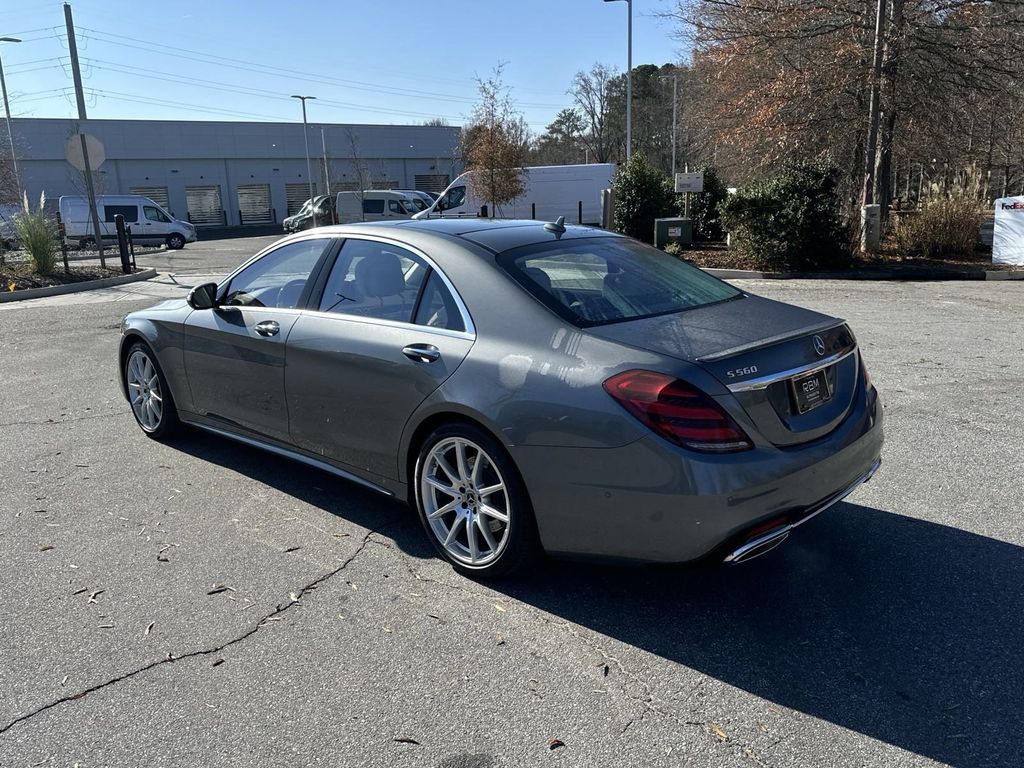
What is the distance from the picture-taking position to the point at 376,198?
104 feet

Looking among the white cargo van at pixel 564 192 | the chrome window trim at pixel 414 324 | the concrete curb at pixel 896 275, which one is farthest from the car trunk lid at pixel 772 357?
the white cargo van at pixel 564 192

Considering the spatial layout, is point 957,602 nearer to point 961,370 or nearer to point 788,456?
point 788,456

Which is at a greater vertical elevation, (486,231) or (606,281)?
(486,231)

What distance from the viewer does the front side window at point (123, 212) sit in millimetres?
32656

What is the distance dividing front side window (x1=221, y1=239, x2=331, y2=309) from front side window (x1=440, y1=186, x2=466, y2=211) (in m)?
22.0

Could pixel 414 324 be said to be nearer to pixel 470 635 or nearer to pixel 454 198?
pixel 470 635

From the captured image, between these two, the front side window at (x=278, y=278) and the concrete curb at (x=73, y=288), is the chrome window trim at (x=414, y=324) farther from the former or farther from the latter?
the concrete curb at (x=73, y=288)

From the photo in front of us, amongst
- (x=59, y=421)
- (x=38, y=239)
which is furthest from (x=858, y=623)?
(x=38, y=239)

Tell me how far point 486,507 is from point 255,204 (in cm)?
5742

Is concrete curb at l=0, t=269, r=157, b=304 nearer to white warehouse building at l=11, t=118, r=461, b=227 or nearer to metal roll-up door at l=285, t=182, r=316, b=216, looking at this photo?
white warehouse building at l=11, t=118, r=461, b=227

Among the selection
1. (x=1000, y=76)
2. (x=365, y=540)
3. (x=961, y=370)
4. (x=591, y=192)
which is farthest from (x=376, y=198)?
(x=365, y=540)

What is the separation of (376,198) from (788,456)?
99.8ft

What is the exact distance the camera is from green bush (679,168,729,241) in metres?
21.3

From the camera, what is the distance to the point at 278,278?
4820 mm
